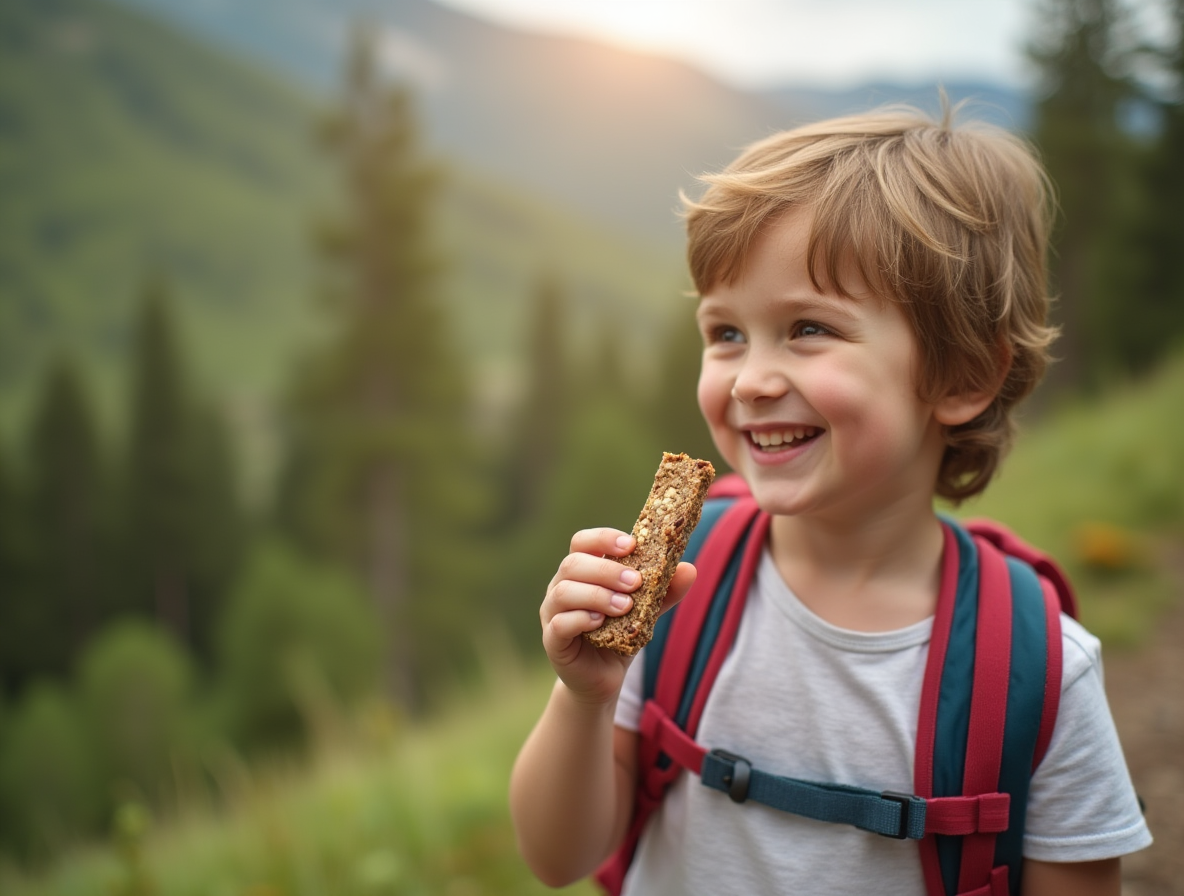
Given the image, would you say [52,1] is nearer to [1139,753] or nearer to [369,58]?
[369,58]

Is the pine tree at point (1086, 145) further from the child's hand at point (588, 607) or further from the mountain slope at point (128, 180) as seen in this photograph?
the mountain slope at point (128, 180)

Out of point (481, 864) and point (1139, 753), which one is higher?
point (1139, 753)

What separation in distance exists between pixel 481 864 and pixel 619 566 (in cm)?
232

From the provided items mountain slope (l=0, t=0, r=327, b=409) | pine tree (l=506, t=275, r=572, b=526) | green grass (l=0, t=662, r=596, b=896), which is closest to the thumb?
green grass (l=0, t=662, r=596, b=896)

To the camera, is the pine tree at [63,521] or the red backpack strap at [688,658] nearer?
the red backpack strap at [688,658]

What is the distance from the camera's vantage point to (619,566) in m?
1.39

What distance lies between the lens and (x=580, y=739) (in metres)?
1.51

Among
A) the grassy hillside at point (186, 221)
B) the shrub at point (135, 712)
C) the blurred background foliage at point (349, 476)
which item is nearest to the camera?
the blurred background foliage at point (349, 476)

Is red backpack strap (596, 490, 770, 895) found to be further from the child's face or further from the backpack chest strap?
the child's face

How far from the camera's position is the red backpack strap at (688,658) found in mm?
1650

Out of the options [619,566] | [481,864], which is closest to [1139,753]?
[481,864]

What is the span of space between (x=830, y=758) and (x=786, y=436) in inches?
22.0

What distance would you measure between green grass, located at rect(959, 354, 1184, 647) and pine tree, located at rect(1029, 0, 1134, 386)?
10247 millimetres

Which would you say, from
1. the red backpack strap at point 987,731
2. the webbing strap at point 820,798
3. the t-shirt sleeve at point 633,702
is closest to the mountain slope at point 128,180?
the t-shirt sleeve at point 633,702
